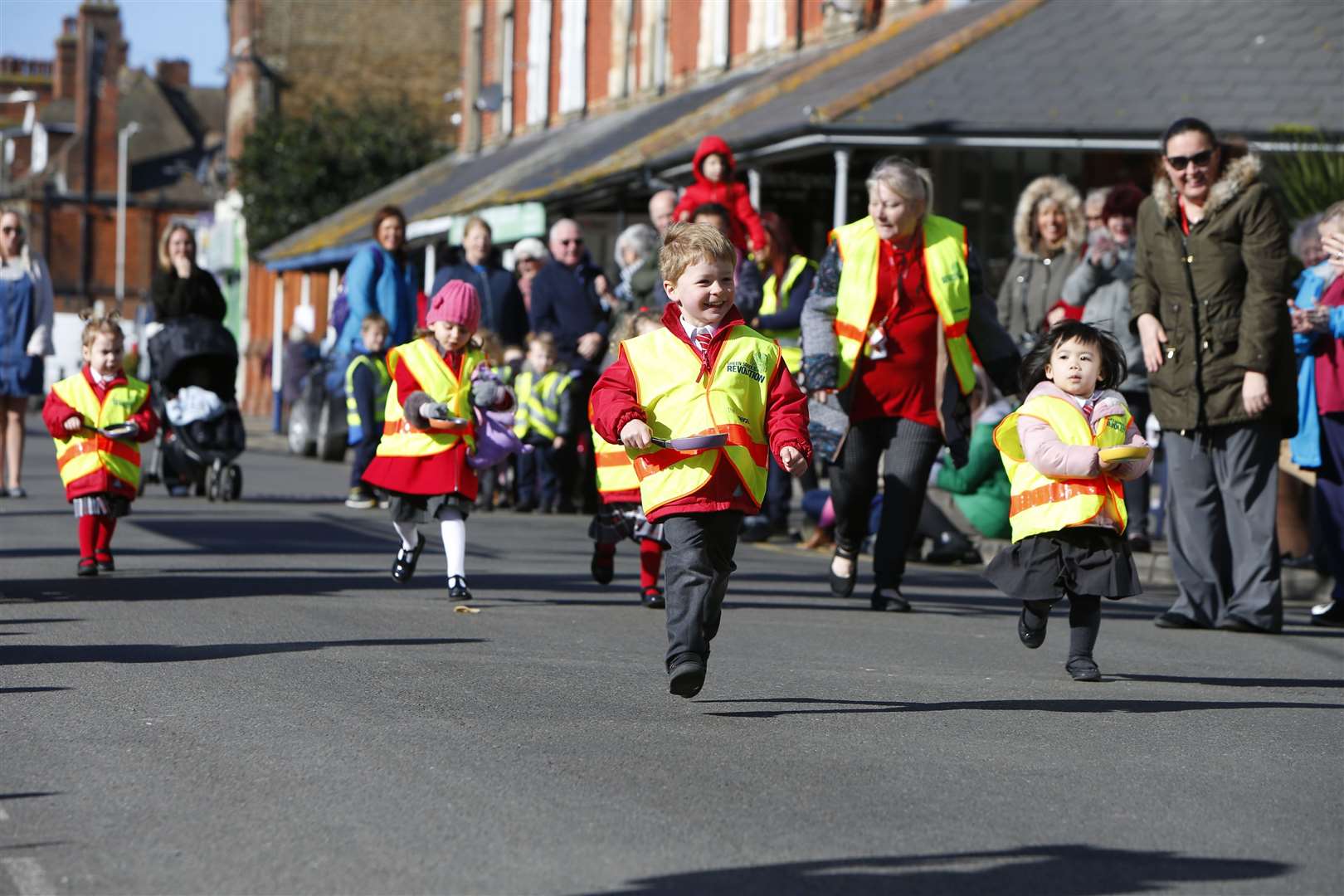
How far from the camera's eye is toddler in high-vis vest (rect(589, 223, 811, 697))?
6.86m

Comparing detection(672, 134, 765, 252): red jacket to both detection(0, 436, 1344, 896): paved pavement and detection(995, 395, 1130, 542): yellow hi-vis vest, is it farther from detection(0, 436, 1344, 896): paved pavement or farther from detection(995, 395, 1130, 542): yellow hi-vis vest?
detection(995, 395, 1130, 542): yellow hi-vis vest

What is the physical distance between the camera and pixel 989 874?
4.70 metres

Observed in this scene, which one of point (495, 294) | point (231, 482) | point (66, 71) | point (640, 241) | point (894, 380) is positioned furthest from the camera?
point (66, 71)

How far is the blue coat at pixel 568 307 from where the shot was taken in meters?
15.9

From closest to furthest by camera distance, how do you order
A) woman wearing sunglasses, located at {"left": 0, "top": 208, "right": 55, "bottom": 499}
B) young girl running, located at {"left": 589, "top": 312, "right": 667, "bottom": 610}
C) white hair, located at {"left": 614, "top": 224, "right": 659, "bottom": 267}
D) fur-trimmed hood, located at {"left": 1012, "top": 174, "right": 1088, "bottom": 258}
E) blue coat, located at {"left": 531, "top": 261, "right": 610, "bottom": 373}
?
1. young girl running, located at {"left": 589, "top": 312, "right": 667, "bottom": 610}
2. fur-trimmed hood, located at {"left": 1012, "top": 174, "right": 1088, "bottom": 258}
3. white hair, located at {"left": 614, "top": 224, "right": 659, "bottom": 267}
4. blue coat, located at {"left": 531, "top": 261, "right": 610, "bottom": 373}
5. woman wearing sunglasses, located at {"left": 0, "top": 208, "right": 55, "bottom": 499}

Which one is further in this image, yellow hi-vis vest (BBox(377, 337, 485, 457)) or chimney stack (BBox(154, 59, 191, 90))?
chimney stack (BBox(154, 59, 191, 90))

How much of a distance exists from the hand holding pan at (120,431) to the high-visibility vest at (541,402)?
18.3ft

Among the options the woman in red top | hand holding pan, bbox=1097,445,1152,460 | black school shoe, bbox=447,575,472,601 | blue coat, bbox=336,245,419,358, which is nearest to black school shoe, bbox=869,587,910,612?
the woman in red top

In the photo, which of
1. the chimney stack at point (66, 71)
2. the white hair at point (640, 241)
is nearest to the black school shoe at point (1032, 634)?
the white hair at point (640, 241)

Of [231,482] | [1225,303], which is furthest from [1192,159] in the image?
[231,482]

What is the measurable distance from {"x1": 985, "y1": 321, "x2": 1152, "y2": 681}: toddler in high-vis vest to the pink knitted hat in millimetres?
2930

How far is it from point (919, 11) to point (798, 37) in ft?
14.2

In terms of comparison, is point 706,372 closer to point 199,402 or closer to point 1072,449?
point 1072,449

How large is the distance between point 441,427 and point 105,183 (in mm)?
91995
